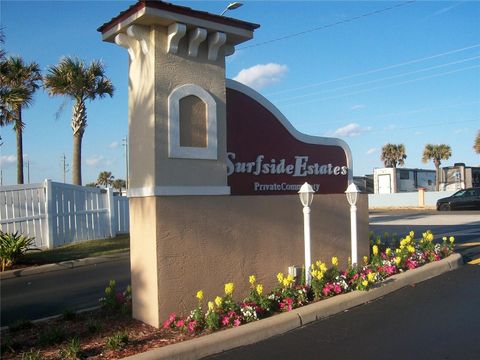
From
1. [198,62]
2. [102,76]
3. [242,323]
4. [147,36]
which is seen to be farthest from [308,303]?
[102,76]

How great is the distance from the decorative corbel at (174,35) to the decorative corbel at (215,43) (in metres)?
0.53

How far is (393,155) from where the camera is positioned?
6900 cm

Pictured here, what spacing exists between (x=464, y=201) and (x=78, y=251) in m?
25.9

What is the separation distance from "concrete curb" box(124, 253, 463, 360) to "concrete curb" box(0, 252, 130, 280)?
757cm

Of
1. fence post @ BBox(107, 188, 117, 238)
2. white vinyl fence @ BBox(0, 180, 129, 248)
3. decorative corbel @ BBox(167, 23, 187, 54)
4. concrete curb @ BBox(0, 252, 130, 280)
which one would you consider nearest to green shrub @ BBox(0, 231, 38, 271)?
concrete curb @ BBox(0, 252, 130, 280)

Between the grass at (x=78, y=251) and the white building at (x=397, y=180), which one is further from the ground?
the white building at (x=397, y=180)

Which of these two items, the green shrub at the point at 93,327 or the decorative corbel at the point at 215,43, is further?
the decorative corbel at the point at 215,43

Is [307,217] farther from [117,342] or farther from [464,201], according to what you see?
[464,201]

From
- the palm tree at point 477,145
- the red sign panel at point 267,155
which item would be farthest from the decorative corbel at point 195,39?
the palm tree at point 477,145

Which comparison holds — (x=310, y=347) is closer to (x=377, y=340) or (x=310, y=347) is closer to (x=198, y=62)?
(x=377, y=340)

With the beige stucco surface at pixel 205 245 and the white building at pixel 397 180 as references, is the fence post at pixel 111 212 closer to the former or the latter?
the beige stucco surface at pixel 205 245

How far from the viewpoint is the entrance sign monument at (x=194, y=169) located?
6.16 meters

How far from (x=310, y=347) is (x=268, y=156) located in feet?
10.6

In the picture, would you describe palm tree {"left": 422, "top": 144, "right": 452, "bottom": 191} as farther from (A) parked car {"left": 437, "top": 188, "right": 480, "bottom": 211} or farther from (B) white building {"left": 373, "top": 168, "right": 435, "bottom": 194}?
(A) parked car {"left": 437, "top": 188, "right": 480, "bottom": 211}
